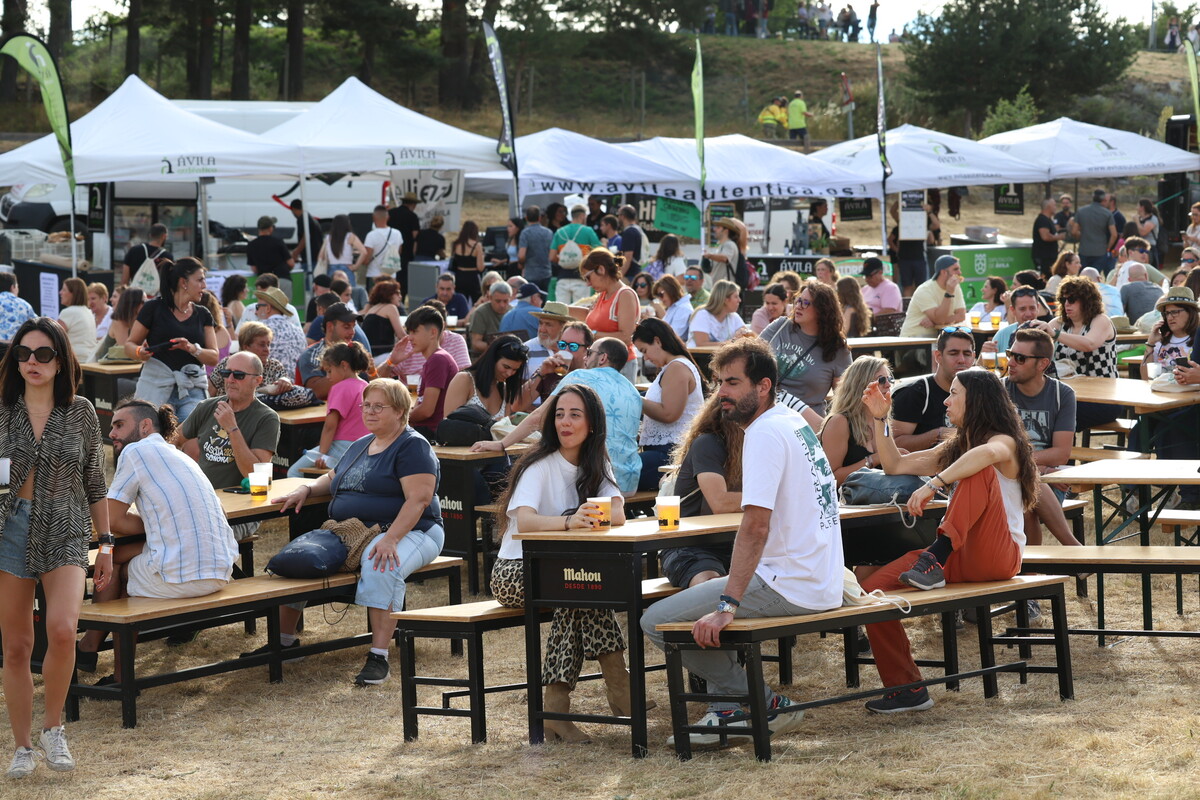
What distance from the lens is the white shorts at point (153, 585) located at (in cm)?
582

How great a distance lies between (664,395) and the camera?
7.57m

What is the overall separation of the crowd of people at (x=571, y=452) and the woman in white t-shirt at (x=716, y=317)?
1.98 meters

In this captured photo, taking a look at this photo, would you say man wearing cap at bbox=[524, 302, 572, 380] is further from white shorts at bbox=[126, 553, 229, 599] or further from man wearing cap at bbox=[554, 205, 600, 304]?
man wearing cap at bbox=[554, 205, 600, 304]

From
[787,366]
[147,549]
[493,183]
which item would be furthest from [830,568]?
[493,183]

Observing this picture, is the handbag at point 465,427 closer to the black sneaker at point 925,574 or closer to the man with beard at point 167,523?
the man with beard at point 167,523

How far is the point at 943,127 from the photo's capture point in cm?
4275

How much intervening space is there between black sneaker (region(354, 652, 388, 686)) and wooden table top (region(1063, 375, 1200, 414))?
4232mm

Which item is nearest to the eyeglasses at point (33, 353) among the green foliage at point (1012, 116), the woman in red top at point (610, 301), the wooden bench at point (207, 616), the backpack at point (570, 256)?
the wooden bench at point (207, 616)

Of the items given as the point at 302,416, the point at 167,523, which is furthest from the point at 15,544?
the point at 302,416

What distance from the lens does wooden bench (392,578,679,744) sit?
525 centimetres

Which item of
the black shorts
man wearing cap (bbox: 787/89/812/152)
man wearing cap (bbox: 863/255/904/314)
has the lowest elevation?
the black shorts

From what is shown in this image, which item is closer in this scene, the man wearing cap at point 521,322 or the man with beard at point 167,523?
the man with beard at point 167,523

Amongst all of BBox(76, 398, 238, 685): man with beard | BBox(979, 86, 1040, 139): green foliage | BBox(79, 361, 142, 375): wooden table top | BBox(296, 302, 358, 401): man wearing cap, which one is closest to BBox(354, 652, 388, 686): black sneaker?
BBox(76, 398, 238, 685): man with beard

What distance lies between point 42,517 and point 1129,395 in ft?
20.5
